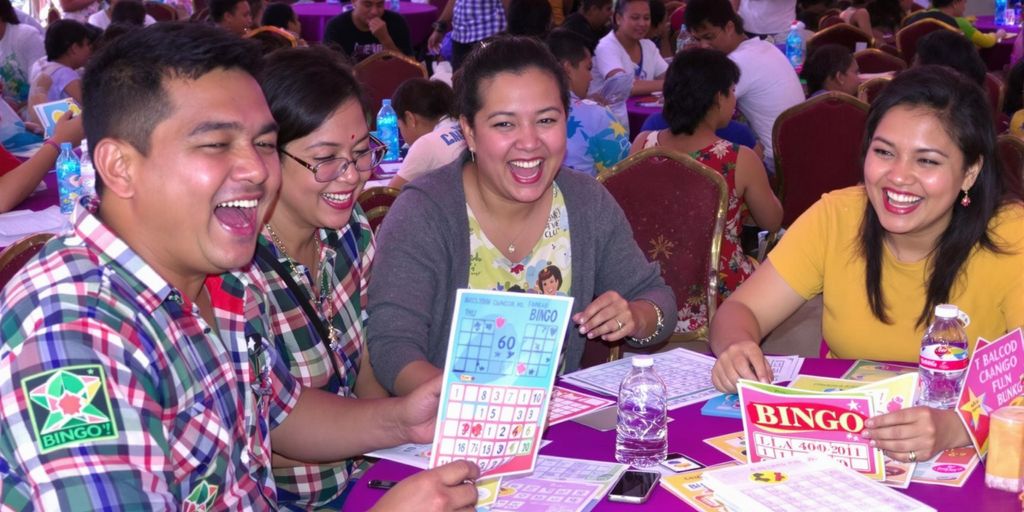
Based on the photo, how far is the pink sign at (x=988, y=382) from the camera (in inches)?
72.5

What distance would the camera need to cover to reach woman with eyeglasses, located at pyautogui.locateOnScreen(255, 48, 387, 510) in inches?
86.6

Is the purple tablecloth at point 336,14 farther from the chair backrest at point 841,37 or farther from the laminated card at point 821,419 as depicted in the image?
the laminated card at point 821,419

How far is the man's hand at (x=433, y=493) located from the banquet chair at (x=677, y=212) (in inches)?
77.7

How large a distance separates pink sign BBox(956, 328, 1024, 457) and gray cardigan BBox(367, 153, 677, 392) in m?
0.88

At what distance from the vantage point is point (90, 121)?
5.23 feet

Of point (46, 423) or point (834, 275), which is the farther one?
point (834, 275)

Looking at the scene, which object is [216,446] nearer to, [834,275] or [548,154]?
[548,154]

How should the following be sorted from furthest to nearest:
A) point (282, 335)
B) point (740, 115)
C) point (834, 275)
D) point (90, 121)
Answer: point (740, 115)
point (834, 275)
point (282, 335)
point (90, 121)

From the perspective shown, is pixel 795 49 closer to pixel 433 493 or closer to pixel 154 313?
pixel 433 493

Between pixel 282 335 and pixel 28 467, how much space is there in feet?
2.88

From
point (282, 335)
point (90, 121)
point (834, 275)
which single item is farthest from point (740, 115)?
point (90, 121)

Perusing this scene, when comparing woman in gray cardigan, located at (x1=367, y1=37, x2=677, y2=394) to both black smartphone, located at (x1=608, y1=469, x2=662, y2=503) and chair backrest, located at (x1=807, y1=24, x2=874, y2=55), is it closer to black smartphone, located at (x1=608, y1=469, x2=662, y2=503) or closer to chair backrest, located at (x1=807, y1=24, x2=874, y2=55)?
black smartphone, located at (x1=608, y1=469, x2=662, y2=503)

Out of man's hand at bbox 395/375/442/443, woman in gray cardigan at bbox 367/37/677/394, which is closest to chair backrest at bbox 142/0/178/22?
woman in gray cardigan at bbox 367/37/677/394

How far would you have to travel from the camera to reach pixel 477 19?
29.4 ft
